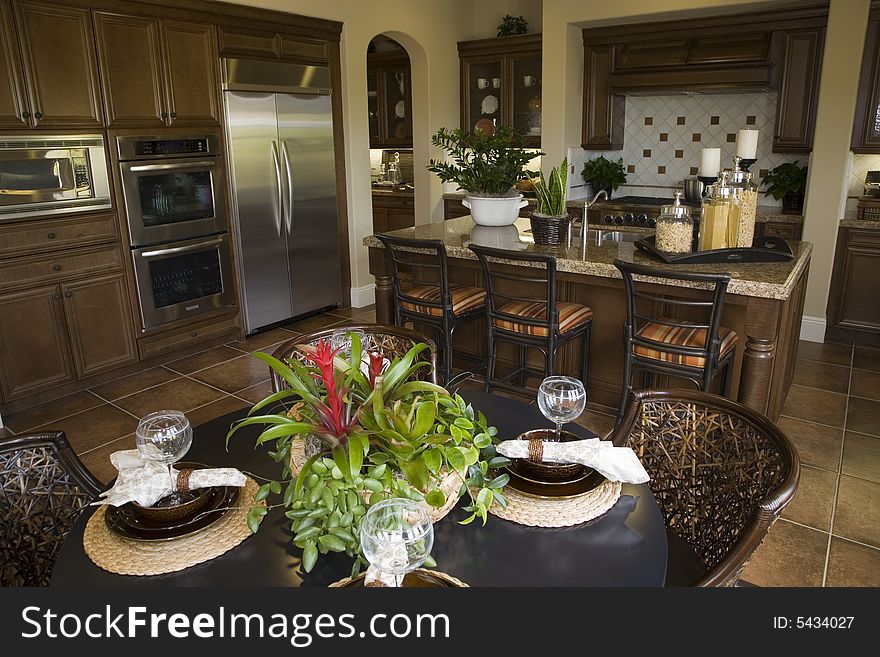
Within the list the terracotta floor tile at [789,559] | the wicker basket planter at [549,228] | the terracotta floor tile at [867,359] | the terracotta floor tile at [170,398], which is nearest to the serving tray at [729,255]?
the wicker basket planter at [549,228]

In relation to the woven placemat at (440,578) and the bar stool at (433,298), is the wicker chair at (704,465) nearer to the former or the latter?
the woven placemat at (440,578)

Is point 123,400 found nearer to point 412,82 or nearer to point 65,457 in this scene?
point 65,457

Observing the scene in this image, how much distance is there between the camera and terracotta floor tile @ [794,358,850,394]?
4.17 metres

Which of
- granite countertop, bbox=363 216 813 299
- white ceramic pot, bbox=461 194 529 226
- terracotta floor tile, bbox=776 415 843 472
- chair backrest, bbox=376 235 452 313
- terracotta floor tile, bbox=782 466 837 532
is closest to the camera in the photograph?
terracotta floor tile, bbox=782 466 837 532

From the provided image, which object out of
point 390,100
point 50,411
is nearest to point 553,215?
point 50,411

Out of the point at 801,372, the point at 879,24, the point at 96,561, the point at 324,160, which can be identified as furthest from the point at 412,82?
the point at 96,561

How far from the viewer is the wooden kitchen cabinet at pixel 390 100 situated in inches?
279

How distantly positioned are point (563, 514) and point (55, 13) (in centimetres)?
401

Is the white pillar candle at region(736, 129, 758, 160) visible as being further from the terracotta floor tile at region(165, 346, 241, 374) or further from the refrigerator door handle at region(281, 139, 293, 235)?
the terracotta floor tile at region(165, 346, 241, 374)

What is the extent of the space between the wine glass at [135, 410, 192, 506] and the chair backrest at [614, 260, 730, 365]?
2020 mm

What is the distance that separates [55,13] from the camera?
376 cm

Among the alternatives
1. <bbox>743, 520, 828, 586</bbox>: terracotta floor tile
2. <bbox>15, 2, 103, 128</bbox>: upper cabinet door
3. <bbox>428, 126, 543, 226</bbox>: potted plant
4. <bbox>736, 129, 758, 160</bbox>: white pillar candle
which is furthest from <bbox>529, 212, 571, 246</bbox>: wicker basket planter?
<bbox>15, 2, 103, 128</bbox>: upper cabinet door

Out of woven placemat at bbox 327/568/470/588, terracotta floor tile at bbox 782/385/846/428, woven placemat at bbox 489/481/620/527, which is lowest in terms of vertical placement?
terracotta floor tile at bbox 782/385/846/428

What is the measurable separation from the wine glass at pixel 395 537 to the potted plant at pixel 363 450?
104 mm
